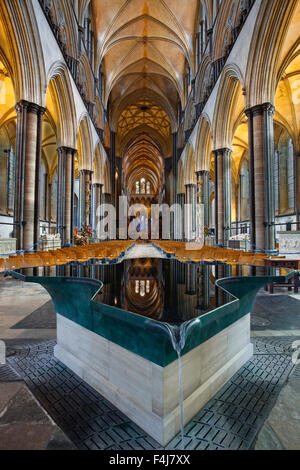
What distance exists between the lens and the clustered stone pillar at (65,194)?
1202cm

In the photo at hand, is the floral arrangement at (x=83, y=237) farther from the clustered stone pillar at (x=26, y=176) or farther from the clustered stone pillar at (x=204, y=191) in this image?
the clustered stone pillar at (x=204, y=191)

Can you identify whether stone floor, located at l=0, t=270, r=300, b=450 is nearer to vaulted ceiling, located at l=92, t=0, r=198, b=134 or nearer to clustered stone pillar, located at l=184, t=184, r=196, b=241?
clustered stone pillar, located at l=184, t=184, r=196, b=241

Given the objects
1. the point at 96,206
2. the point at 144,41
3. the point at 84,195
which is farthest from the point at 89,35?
the point at 96,206

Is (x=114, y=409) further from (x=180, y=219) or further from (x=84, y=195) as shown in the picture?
(x=180, y=219)

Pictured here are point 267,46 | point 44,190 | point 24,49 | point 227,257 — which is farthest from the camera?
point 44,190

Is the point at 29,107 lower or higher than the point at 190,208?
higher

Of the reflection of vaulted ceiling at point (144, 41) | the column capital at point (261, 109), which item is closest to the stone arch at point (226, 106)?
the column capital at point (261, 109)

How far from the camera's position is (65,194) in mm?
12180

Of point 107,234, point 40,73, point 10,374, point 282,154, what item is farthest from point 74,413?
A: point 107,234

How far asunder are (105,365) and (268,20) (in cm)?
1088

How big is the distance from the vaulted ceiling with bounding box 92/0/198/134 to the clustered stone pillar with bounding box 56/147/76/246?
11.2 m

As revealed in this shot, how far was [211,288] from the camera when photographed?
84.0 inches

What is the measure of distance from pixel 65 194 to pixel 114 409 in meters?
11.7

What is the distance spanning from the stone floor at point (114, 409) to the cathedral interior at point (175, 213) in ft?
0.04
